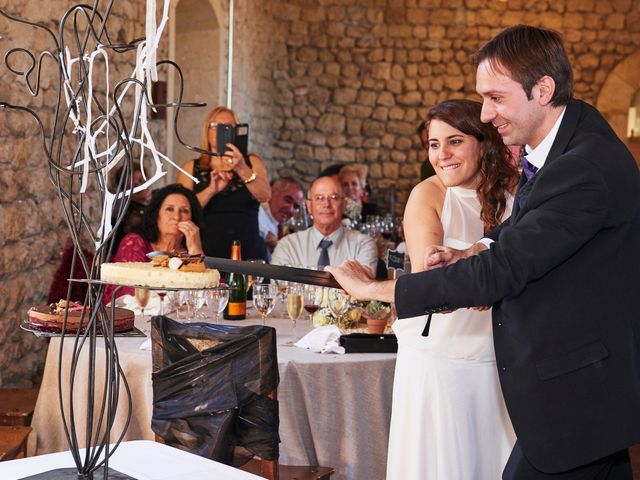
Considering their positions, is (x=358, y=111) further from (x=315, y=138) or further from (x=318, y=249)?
(x=318, y=249)

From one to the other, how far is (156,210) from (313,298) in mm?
1303

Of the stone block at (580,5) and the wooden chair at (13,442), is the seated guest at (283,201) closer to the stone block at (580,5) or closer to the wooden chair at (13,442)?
the wooden chair at (13,442)

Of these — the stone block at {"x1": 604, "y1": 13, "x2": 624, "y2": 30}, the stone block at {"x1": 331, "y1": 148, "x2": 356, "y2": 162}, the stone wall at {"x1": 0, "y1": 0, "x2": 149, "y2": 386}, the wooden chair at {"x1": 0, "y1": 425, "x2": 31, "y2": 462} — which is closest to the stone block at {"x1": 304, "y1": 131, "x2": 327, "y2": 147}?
the stone block at {"x1": 331, "y1": 148, "x2": 356, "y2": 162}

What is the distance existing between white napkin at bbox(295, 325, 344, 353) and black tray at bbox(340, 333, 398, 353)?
33 millimetres

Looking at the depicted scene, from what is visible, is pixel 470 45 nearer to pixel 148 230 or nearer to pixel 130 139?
pixel 148 230

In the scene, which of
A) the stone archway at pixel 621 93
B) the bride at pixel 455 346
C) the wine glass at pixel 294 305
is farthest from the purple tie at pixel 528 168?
the stone archway at pixel 621 93

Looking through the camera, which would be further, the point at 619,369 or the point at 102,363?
the point at 102,363

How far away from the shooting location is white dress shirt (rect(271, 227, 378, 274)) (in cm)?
477

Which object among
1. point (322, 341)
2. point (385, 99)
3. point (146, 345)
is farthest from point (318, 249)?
point (385, 99)

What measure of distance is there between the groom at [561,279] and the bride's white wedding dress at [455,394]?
0.76m

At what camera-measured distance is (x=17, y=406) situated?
12.0ft

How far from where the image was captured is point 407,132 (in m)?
12.1

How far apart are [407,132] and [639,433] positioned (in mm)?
10361

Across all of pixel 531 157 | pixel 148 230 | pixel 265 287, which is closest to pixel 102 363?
pixel 265 287
